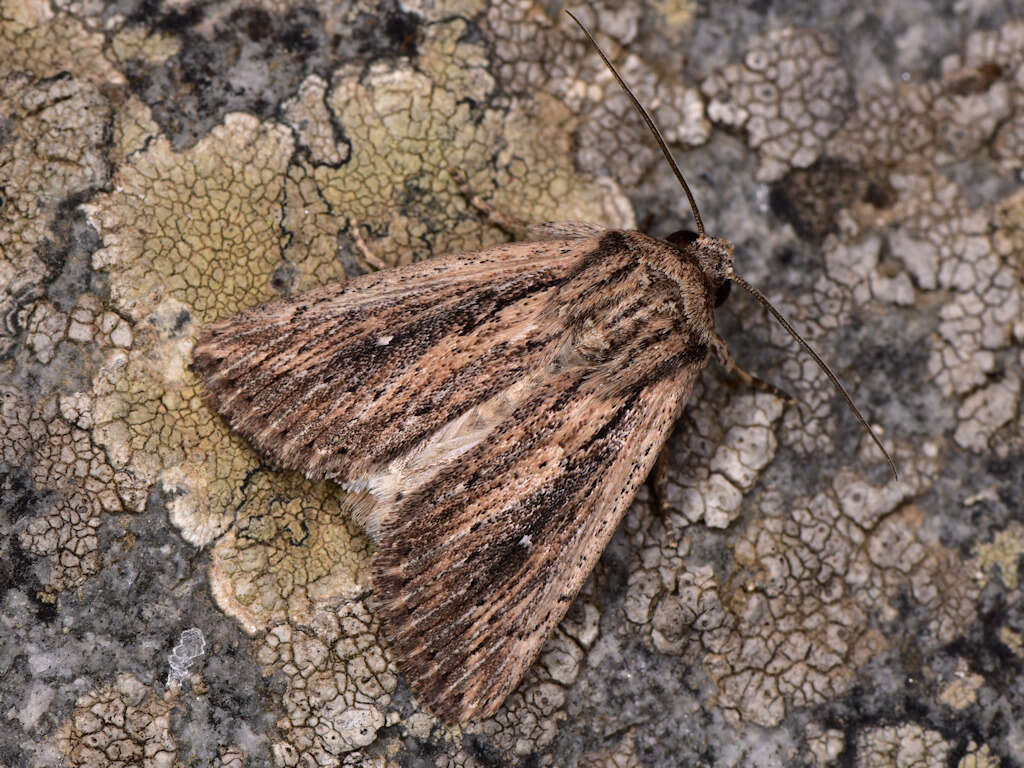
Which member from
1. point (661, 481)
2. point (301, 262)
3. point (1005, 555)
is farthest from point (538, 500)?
A: point (1005, 555)

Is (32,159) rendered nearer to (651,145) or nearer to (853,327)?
(651,145)

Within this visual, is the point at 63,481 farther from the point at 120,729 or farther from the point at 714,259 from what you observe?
the point at 714,259

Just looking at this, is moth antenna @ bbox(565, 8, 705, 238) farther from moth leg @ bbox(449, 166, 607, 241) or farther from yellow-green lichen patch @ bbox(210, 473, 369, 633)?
yellow-green lichen patch @ bbox(210, 473, 369, 633)

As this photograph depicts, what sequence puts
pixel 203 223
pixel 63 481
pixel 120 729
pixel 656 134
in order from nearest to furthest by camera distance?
pixel 120 729, pixel 63 481, pixel 656 134, pixel 203 223

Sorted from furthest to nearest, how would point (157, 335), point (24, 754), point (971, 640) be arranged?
1. point (971, 640)
2. point (157, 335)
3. point (24, 754)

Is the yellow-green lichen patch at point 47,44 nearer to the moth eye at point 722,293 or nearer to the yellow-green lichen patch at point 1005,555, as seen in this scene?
the moth eye at point 722,293

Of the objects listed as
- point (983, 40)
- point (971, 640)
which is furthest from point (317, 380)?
point (983, 40)
